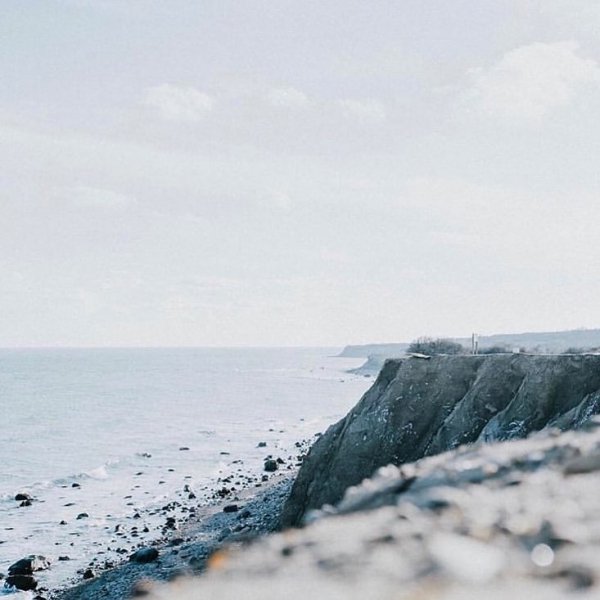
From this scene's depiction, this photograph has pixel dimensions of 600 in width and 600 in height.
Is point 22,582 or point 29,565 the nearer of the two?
point 22,582

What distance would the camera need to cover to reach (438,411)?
32219 millimetres

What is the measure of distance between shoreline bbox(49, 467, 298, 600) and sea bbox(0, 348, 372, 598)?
2.41m

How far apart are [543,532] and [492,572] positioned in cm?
70

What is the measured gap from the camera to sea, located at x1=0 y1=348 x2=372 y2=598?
4291 cm

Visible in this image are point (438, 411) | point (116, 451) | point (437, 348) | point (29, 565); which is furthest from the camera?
point (116, 451)

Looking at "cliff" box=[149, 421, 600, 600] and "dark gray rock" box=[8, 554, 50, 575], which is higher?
"cliff" box=[149, 421, 600, 600]

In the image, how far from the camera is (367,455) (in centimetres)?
3153

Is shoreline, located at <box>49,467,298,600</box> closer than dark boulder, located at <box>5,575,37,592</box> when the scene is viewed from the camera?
Yes

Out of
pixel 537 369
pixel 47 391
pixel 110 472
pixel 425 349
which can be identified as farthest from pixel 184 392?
pixel 537 369

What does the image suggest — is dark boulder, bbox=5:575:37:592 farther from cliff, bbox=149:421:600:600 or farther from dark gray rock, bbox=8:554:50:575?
cliff, bbox=149:421:600:600

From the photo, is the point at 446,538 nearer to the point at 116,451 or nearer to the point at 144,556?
the point at 144,556

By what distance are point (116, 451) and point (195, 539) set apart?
37.5 meters

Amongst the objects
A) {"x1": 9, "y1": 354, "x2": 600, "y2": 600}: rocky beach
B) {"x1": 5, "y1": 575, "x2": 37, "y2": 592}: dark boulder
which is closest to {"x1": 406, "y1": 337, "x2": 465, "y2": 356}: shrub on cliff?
{"x1": 5, "y1": 575, "x2": 37, "y2": 592}: dark boulder

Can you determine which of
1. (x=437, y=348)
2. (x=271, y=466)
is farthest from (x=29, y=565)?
(x=437, y=348)
